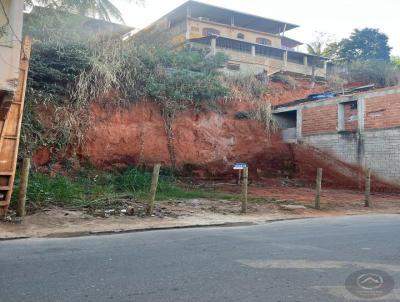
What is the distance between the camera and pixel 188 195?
51.1 feet

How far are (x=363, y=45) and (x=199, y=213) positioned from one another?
133ft

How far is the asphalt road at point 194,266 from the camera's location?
181 inches

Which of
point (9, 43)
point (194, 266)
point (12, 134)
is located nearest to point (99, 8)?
point (9, 43)

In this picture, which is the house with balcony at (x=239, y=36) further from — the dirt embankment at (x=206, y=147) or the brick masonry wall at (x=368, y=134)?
the brick masonry wall at (x=368, y=134)

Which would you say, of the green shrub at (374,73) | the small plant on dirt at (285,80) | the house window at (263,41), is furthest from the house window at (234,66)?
the green shrub at (374,73)

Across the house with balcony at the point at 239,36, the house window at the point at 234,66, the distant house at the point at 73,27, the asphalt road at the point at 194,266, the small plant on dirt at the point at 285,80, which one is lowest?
the asphalt road at the point at 194,266

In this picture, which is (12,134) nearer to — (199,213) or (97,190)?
(97,190)

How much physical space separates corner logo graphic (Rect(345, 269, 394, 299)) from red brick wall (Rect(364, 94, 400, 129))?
1608 cm

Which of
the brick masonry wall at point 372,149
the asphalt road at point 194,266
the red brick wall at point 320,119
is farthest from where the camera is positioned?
the red brick wall at point 320,119

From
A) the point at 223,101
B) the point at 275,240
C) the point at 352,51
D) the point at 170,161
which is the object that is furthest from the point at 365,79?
the point at 275,240

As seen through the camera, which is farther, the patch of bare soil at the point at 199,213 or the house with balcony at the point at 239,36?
the house with balcony at the point at 239,36

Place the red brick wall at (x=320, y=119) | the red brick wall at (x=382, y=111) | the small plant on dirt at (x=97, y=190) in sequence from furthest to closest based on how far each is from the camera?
the red brick wall at (x=320, y=119), the red brick wall at (x=382, y=111), the small plant on dirt at (x=97, y=190)

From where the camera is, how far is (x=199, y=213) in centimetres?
1272

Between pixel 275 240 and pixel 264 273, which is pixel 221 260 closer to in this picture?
pixel 264 273
